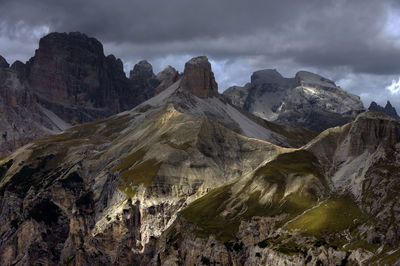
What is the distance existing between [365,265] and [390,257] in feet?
33.5

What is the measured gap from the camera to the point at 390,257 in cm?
19162

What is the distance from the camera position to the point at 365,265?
655 feet
